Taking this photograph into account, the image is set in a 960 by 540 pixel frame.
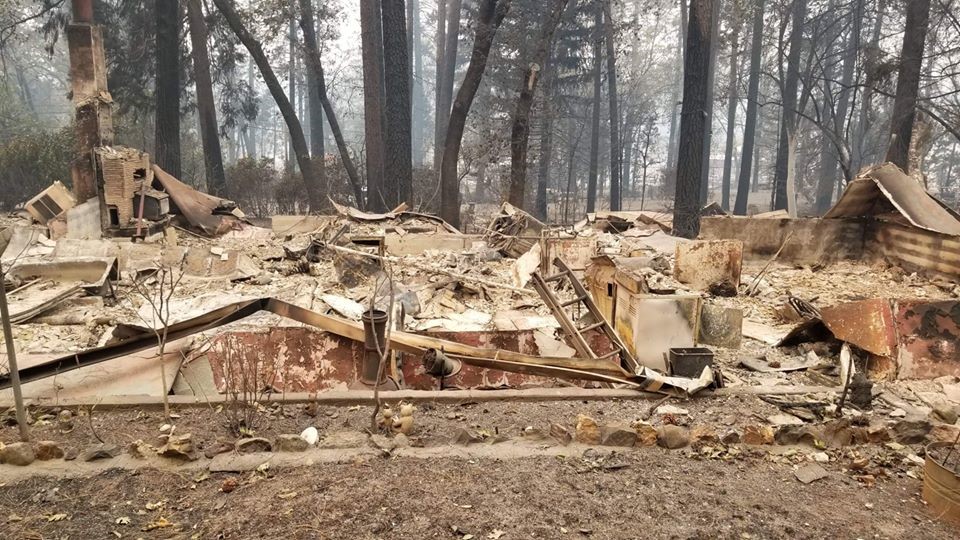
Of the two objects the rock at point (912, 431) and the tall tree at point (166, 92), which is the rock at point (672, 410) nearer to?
the rock at point (912, 431)

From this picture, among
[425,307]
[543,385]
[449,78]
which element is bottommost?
[543,385]

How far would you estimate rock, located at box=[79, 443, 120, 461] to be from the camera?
330 centimetres

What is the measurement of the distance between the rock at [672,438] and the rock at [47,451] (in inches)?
142

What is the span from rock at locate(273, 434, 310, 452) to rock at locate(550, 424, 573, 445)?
5.09ft

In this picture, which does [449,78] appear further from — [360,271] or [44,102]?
[44,102]

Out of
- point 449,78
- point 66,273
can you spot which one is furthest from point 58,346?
point 449,78

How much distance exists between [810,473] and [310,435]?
3.01 metres

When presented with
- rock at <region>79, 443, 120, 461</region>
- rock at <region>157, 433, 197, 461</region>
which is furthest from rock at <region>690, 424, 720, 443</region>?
rock at <region>79, 443, 120, 461</region>

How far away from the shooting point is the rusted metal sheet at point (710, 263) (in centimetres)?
852

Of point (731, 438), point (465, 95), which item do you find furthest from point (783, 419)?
point (465, 95)

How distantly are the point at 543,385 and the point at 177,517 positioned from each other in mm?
3593

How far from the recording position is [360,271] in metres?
9.02

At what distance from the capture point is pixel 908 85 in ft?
43.3

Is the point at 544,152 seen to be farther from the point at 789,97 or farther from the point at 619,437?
the point at 619,437
